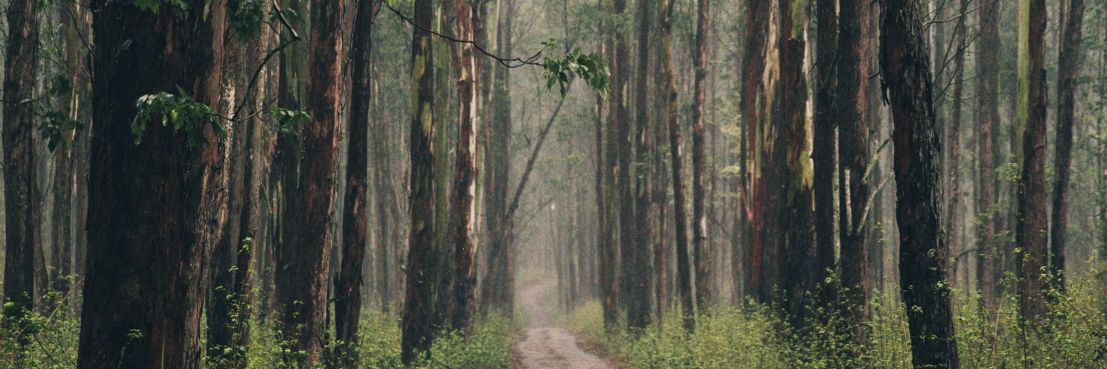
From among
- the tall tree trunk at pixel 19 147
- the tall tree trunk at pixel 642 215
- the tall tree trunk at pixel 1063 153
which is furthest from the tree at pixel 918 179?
the tall tree trunk at pixel 642 215

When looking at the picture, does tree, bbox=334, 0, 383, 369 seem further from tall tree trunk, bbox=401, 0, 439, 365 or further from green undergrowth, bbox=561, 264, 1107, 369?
green undergrowth, bbox=561, 264, 1107, 369

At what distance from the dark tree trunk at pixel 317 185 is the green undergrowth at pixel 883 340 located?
5.52 meters

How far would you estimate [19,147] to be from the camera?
34.3 feet

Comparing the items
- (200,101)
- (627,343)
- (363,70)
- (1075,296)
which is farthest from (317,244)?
(627,343)

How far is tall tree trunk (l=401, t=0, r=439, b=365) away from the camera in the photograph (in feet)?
50.3

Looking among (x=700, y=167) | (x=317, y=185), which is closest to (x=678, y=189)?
(x=700, y=167)

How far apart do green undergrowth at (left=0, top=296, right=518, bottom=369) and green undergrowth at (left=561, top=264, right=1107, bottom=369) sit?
304 centimetres

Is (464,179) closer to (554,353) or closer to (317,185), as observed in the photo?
(554,353)

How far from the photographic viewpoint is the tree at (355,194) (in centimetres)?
1042

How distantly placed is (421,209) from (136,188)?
34.0 feet

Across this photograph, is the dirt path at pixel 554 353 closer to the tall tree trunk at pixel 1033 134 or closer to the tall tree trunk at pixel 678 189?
the tall tree trunk at pixel 678 189

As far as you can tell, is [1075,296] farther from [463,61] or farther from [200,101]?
[463,61]

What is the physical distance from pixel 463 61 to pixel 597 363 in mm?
7076

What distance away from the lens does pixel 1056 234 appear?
12.1 meters
